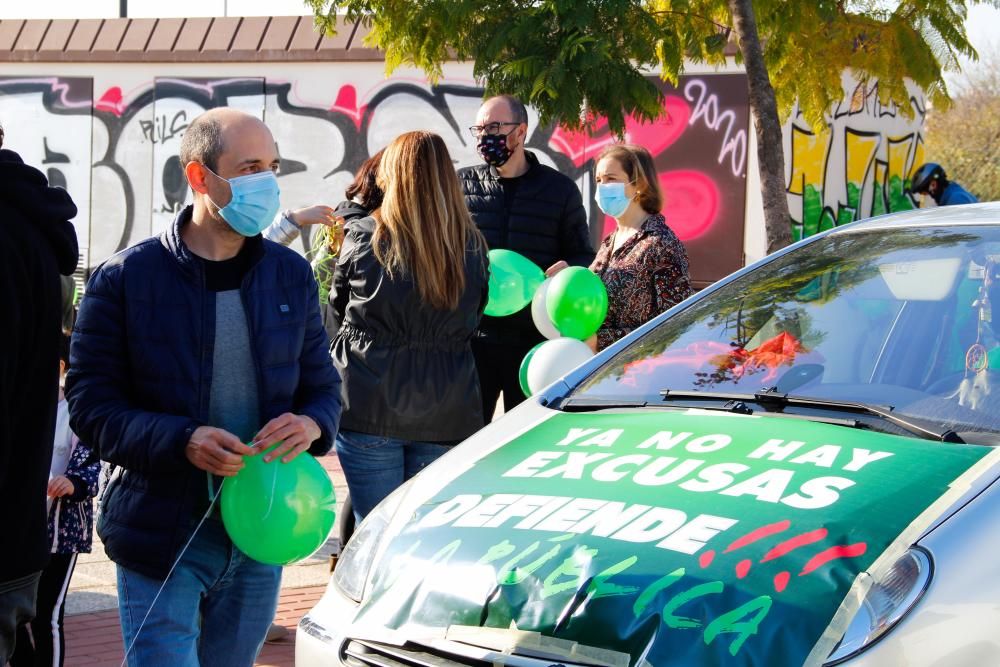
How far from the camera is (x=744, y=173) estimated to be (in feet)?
43.5

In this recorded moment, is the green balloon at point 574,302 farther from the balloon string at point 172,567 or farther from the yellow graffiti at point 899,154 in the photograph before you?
the yellow graffiti at point 899,154

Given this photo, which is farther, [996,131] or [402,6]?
[996,131]

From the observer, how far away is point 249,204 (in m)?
3.29

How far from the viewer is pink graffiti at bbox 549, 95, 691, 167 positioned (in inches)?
528

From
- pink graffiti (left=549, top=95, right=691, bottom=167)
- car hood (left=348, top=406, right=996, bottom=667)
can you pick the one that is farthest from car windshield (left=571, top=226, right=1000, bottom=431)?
pink graffiti (left=549, top=95, right=691, bottom=167)

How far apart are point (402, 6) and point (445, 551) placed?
17.8 ft

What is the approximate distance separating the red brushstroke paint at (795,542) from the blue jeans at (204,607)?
1483 mm

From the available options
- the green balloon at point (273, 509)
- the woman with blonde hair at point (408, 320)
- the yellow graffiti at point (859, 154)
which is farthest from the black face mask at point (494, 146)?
the yellow graffiti at point (859, 154)

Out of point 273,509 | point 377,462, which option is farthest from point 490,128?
point 273,509

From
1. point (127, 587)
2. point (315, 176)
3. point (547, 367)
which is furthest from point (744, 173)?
point (127, 587)

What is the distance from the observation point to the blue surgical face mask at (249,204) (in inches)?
129

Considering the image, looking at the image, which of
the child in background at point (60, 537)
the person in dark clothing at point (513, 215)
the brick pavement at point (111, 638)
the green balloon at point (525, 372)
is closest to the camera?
the child in background at point (60, 537)

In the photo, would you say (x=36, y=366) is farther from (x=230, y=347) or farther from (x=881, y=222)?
(x=881, y=222)

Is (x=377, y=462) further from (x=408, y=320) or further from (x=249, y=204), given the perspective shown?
(x=249, y=204)
